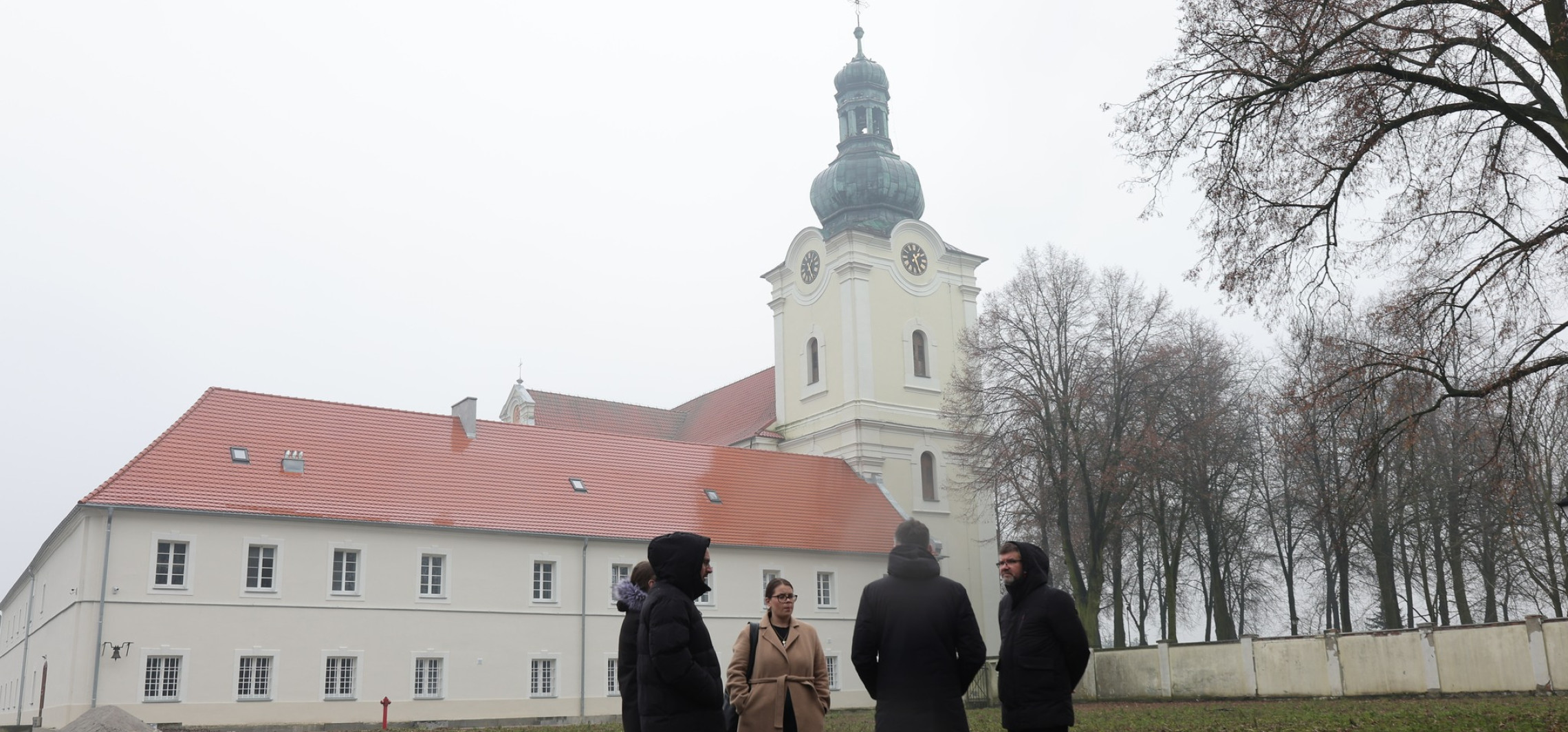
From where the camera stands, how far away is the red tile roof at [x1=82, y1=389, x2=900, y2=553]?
2930 centimetres

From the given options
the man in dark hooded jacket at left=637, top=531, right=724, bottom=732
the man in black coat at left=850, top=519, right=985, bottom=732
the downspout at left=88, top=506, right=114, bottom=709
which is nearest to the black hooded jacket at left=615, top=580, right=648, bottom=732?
the man in dark hooded jacket at left=637, top=531, right=724, bottom=732

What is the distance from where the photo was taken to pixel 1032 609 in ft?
24.8

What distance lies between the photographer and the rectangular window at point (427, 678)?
3016 centimetres

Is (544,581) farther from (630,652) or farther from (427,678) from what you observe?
(630,652)

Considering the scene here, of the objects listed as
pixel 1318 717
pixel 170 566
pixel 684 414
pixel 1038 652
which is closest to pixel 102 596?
pixel 170 566

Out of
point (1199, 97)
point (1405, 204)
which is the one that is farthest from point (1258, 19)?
point (1405, 204)

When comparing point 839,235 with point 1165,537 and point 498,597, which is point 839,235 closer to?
point 1165,537

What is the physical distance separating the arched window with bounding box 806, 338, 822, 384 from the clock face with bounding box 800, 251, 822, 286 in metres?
2.28

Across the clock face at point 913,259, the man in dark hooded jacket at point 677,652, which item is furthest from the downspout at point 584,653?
the man in dark hooded jacket at point 677,652

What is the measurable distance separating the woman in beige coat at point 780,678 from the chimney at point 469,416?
2886 cm

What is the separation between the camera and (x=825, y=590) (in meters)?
38.2

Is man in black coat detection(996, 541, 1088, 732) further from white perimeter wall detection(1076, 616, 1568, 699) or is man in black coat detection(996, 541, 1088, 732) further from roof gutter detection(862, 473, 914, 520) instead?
roof gutter detection(862, 473, 914, 520)

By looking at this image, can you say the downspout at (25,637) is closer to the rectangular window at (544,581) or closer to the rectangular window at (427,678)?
the rectangular window at (427,678)

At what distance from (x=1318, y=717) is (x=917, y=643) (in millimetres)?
14177
